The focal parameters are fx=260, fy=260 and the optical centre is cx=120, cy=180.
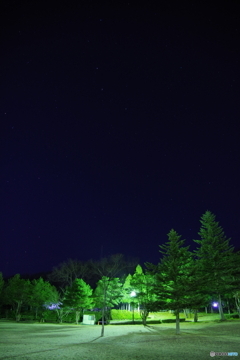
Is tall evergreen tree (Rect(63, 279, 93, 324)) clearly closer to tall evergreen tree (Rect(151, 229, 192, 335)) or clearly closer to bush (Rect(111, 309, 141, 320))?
bush (Rect(111, 309, 141, 320))

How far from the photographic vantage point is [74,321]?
4772 cm

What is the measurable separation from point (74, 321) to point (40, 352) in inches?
1560

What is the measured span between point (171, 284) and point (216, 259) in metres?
14.6

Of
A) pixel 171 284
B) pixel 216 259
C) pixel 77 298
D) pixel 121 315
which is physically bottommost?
pixel 121 315

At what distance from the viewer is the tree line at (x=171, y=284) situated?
2252 cm

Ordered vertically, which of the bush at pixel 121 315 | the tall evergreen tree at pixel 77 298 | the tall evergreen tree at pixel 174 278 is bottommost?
the bush at pixel 121 315

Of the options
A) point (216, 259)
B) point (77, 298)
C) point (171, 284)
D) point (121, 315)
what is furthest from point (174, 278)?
point (121, 315)

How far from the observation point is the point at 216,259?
114ft

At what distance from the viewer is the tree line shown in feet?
73.9

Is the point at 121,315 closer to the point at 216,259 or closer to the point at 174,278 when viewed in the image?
the point at 216,259

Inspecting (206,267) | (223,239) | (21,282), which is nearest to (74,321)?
(21,282)

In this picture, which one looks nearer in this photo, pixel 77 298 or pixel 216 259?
pixel 216 259

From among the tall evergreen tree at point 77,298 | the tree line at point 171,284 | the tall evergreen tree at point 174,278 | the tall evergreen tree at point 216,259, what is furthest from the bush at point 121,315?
the tall evergreen tree at point 174,278

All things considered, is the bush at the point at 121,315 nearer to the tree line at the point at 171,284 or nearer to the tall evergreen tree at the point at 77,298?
the tree line at the point at 171,284
